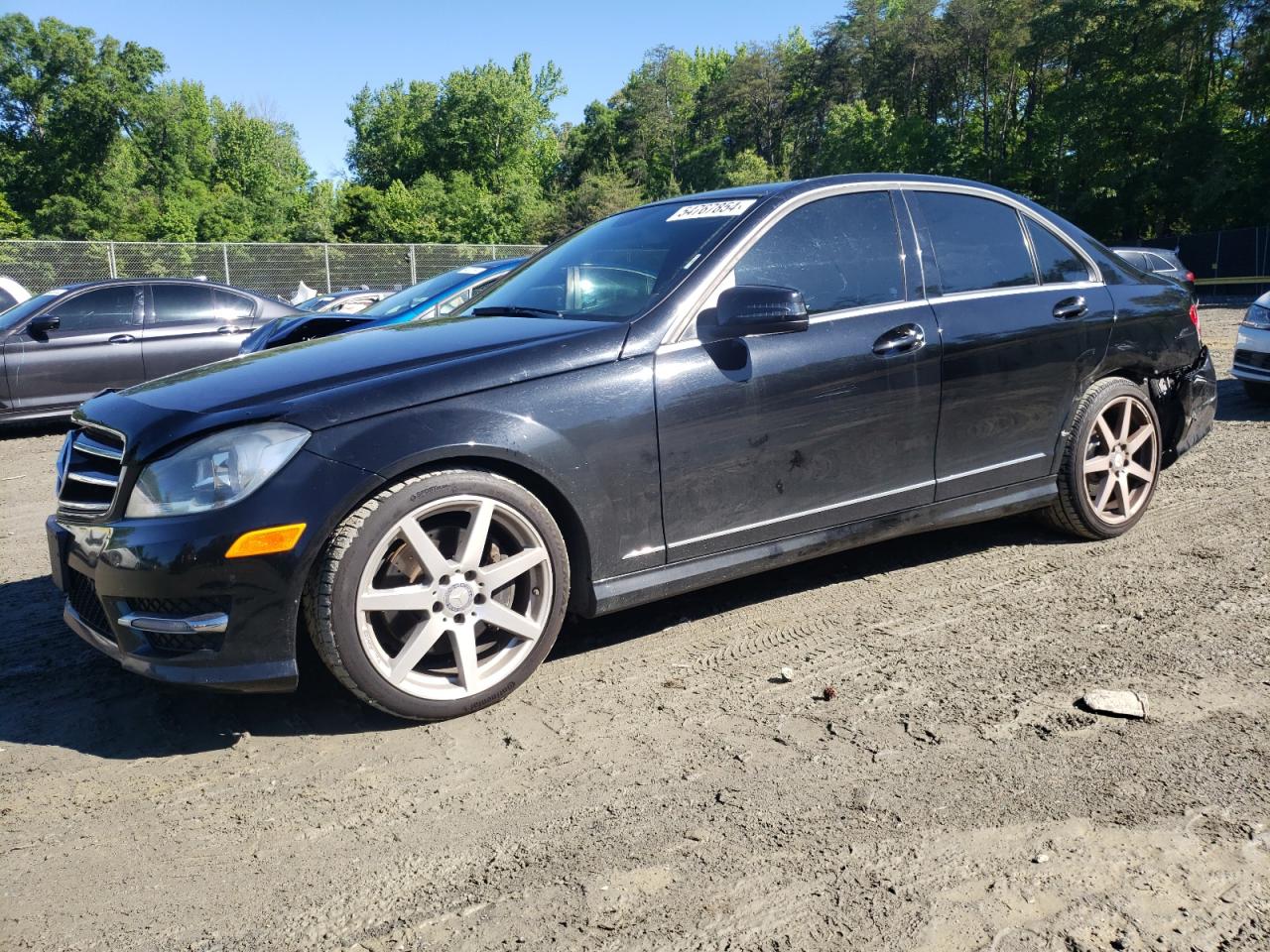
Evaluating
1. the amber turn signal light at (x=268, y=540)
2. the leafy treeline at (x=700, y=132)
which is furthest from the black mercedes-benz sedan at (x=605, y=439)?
the leafy treeline at (x=700, y=132)

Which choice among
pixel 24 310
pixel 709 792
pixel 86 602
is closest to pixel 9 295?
pixel 24 310

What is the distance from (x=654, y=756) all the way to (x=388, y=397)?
1.33 meters

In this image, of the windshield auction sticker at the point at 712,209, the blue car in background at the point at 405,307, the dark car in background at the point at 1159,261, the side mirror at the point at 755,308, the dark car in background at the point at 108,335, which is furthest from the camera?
the dark car in background at the point at 1159,261

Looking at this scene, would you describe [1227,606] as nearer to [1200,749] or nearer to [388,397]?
[1200,749]

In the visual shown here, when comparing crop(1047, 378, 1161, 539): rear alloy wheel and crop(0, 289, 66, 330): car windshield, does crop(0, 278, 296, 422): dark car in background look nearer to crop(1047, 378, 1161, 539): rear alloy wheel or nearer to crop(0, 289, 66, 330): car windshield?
crop(0, 289, 66, 330): car windshield

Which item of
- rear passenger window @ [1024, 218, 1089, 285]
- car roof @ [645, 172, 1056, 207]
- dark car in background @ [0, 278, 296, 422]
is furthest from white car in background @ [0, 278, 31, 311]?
rear passenger window @ [1024, 218, 1089, 285]

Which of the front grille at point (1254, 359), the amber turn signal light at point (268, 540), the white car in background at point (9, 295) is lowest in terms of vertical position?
the amber turn signal light at point (268, 540)

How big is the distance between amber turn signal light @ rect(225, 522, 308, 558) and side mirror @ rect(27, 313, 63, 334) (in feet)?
28.8

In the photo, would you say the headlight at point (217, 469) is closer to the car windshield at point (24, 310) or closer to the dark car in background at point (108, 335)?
the dark car in background at point (108, 335)

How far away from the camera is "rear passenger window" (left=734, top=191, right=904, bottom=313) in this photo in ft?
12.4

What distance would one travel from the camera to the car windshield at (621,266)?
3654 mm

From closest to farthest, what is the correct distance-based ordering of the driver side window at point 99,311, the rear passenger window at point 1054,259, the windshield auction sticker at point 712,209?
the windshield auction sticker at point 712,209 → the rear passenger window at point 1054,259 → the driver side window at point 99,311

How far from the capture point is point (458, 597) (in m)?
3.03

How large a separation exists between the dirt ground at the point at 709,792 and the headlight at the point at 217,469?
29.8 inches
